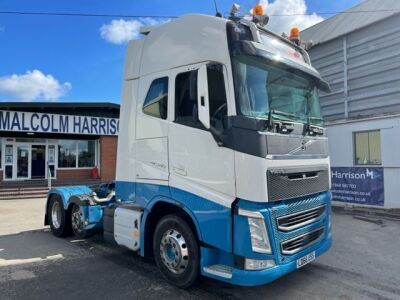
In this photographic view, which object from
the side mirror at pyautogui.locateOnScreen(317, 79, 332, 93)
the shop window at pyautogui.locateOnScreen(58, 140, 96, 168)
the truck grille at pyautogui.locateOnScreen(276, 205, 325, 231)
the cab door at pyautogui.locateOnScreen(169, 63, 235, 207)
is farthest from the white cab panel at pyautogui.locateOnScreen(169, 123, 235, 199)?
the shop window at pyautogui.locateOnScreen(58, 140, 96, 168)

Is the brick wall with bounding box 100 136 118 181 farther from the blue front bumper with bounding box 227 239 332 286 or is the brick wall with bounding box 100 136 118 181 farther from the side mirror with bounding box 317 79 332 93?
the blue front bumper with bounding box 227 239 332 286

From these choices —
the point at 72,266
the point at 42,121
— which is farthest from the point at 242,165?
the point at 42,121

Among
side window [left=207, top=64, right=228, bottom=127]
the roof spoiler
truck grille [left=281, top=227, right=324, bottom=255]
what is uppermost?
the roof spoiler

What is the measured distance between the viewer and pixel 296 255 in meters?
4.13

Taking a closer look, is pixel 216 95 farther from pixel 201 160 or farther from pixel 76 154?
pixel 76 154

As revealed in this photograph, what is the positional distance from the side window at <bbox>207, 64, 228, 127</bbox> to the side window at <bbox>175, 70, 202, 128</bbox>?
0.75 ft

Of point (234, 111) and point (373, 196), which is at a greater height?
point (234, 111)

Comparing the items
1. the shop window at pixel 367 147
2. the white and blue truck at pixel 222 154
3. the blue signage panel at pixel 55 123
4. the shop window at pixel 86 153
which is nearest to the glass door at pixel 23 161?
the blue signage panel at pixel 55 123

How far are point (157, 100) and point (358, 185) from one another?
8.11 meters

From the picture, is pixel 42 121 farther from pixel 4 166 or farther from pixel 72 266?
pixel 72 266

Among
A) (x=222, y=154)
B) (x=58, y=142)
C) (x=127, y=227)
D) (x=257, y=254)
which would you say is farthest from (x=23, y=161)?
(x=257, y=254)

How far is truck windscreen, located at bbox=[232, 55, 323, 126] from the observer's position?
3.91m

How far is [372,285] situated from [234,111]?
3.12 metres

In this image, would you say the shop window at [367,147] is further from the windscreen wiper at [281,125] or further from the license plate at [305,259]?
the windscreen wiper at [281,125]
